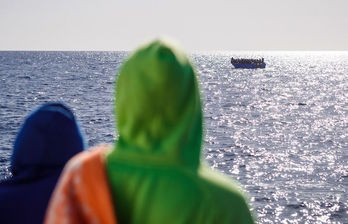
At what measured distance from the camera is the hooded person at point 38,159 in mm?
2740

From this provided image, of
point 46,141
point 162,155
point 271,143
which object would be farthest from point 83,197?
point 271,143

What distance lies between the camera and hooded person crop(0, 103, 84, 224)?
2740mm

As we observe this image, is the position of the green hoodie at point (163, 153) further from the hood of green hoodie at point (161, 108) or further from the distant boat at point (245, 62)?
the distant boat at point (245, 62)

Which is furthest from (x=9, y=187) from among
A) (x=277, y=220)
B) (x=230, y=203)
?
(x=277, y=220)

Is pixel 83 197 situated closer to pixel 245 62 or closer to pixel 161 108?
pixel 161 108

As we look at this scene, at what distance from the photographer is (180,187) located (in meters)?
1.64

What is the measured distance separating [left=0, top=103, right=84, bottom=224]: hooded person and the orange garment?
108cm

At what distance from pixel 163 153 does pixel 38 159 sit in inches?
52.0

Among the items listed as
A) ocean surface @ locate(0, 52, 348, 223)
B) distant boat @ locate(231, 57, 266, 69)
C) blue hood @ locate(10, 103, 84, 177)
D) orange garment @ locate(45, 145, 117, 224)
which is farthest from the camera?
distant boat @ locate(231, 57, 266, 69)

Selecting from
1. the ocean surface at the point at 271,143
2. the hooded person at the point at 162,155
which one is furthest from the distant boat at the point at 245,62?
the hooded person at the point at 162,155

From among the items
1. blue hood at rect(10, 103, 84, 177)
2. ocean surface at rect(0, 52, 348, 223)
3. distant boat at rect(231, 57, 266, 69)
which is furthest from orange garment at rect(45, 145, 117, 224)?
distant boat at rect(231, 57, 266, 69)

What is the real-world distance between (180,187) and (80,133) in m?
1.36

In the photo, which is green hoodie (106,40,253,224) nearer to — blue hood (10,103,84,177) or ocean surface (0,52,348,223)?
blue hood (10,103,84,177)

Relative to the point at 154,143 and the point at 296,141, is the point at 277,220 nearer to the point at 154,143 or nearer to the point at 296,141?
the point at 296,141
